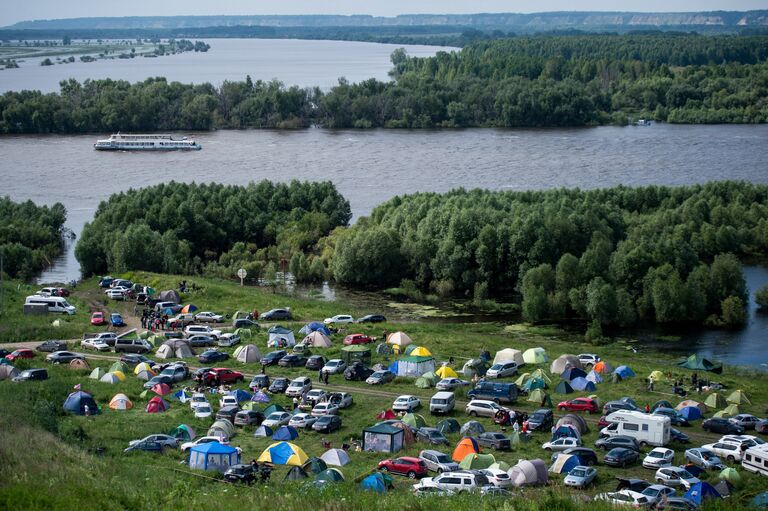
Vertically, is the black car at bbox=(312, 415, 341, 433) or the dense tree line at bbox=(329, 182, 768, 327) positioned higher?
the black car at bbox=(312, 415, 341, 433)

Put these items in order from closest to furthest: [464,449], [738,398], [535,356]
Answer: [464,449]
[738,398]
[535,356]

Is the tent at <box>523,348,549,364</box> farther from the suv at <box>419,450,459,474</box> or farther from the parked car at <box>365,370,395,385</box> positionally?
the suv at <box>419,450,459,474</box>

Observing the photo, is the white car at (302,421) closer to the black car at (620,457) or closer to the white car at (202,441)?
the white car at (202,441)

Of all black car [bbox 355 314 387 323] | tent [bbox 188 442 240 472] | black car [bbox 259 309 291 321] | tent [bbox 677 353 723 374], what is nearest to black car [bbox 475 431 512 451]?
tent [bbox 188 442 240 472]

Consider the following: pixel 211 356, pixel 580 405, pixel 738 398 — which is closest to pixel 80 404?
pixel 211 356

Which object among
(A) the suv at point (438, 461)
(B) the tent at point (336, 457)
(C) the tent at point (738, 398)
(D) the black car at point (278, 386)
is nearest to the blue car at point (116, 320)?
(D) the black car at point (278, 386)

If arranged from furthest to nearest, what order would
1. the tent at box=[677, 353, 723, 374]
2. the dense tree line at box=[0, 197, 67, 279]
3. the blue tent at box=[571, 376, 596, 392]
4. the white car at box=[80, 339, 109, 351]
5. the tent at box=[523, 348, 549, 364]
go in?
the dense tree line at box=[0, 197, 67, 279] → the white car at box=[80, 339, 109, 351] → the tent at box=[677, 353, 723, 374] → the tent at box=[523, 348, 549, 364] → the blue tent at box=[571, 376, 596, 392]

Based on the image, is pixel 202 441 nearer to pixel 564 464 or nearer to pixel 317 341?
pixel 564 464
